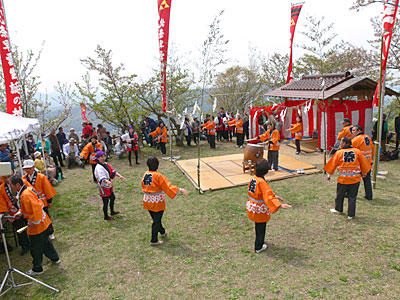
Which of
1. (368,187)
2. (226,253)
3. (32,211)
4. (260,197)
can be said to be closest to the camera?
(32,211)

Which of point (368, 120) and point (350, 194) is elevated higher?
point (368, 120)

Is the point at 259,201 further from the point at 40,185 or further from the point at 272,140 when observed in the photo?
the point at 272,140

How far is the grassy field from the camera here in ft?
12.8

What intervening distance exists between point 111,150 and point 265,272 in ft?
38.6

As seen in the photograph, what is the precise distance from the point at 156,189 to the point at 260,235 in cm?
208

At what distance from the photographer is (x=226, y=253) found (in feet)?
15.9

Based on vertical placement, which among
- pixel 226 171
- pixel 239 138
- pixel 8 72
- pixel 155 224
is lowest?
pixel 155 224

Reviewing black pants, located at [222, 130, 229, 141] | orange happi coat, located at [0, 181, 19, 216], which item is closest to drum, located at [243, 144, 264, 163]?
orange happi coat, located at [0, 181, 19, 216]

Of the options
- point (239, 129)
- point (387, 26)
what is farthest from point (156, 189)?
point (239, 129)

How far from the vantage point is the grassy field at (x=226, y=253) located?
391 centimetres

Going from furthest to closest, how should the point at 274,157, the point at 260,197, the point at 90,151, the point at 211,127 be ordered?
the point at 211,127 < the point at 274,157 < the point at 90,151 < the point at 260,197

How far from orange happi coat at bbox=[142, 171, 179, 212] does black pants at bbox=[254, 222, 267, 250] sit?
1.61 meters

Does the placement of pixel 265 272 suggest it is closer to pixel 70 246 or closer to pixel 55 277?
pixel 55 277

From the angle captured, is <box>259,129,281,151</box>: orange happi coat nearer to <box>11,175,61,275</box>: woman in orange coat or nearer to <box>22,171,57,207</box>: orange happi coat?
<box>22,171,57,207</box>: orange happi coat
